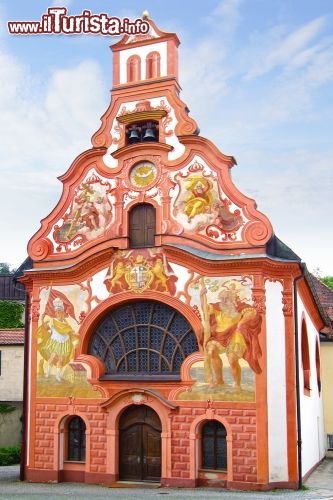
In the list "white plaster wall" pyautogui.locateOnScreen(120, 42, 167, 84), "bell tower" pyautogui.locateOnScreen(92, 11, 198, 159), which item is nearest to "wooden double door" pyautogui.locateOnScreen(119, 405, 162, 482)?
"bell tower" pyautogui.locateOnScreen(92, 11, 198, 159)

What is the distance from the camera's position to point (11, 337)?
35.7m

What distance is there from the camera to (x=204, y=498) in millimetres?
19344

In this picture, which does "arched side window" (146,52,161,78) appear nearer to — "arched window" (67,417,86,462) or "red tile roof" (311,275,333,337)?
"arched window" (67,417,86,462)

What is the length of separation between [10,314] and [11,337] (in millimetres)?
6283

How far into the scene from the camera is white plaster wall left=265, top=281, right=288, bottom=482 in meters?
21.2

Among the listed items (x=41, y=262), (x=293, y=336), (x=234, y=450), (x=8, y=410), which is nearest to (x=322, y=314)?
(x=293, y=336)

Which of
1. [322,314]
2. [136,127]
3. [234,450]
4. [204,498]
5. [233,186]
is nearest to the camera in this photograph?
[204,498]

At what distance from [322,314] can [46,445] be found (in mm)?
13085

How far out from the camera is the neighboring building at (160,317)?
71.1 ft

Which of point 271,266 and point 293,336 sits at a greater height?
point 271,266

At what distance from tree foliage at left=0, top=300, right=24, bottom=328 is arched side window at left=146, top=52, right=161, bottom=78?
21060 mm

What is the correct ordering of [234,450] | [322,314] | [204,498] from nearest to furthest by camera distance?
[204,498] < [234,450] < [322,314]

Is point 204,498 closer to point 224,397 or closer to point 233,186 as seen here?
point 224,397

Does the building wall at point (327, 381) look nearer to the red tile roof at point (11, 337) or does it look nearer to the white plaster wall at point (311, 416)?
the white plaster wall at point (311, 416)
